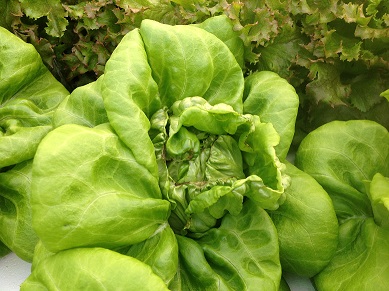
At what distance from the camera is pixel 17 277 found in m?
1.86

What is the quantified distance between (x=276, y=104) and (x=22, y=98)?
2.94 feet

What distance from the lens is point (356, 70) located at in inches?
80.2

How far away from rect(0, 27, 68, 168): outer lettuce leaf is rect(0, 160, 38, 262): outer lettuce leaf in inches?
2.3

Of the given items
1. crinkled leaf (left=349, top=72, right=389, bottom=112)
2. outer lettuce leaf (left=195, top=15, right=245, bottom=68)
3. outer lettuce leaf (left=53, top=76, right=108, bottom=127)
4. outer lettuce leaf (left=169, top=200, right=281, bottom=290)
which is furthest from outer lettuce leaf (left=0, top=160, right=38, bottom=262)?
crinkled leaf (left=349, top=72, right=389, bottom=112)

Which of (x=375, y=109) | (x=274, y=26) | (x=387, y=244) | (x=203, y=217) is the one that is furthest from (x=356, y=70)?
(x=203, y=217)

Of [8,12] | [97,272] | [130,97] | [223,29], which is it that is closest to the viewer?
[97,272]

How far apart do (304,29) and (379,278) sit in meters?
0.87

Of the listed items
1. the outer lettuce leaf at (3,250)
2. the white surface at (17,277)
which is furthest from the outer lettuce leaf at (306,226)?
the outer lettuce leaf at (3,250)

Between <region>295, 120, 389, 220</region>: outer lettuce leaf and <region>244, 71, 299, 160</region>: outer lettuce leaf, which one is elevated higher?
<region>244, 71, 299, 160</region>: outer lettuce leaf

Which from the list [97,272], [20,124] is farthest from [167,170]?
[20,124]

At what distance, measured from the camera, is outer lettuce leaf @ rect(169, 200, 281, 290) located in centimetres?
160

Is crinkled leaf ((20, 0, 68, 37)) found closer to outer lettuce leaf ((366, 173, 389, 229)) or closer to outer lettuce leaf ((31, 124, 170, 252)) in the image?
outer lettuce leaf ((31, 124, 170, 252))

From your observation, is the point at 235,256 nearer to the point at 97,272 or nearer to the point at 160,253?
the point at 160,253

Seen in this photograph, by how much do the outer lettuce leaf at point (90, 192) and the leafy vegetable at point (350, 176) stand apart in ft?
1.98
